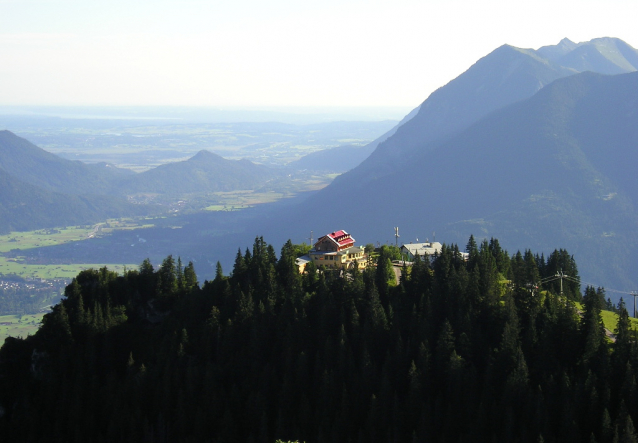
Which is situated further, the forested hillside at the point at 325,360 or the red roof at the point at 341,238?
the red roof at the point at 341,238

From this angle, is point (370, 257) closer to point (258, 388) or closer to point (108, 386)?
point (258, 388)

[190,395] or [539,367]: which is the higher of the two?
[539,367]

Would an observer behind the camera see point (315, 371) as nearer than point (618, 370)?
No

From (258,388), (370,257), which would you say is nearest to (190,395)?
(258,388)

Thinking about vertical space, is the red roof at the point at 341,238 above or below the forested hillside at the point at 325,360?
above

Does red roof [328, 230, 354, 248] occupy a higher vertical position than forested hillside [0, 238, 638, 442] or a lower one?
higher

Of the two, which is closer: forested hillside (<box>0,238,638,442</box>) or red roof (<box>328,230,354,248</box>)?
forested hillside (<box>0,238,638,442</box>)

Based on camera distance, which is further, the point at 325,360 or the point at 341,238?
the point at 341,238

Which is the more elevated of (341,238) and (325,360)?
(341,238)
